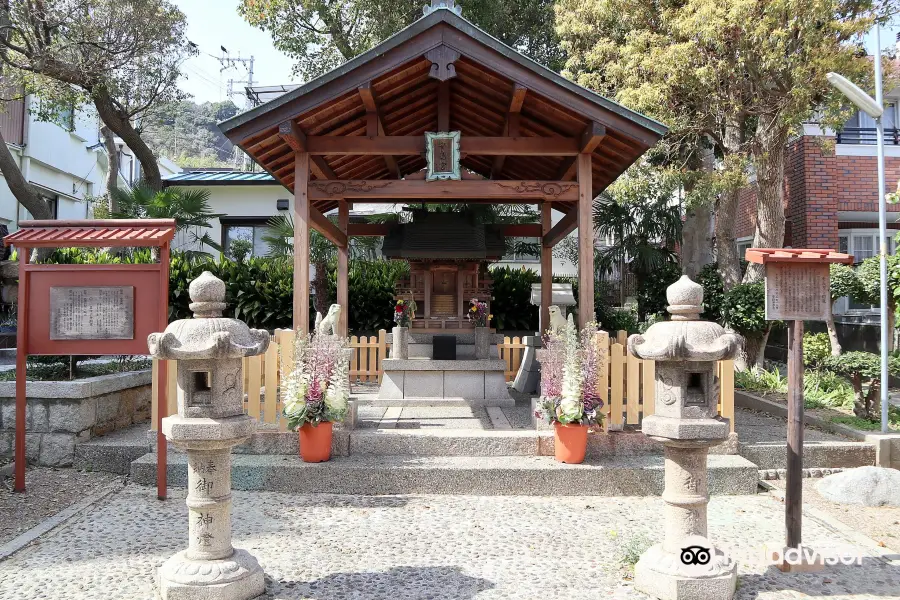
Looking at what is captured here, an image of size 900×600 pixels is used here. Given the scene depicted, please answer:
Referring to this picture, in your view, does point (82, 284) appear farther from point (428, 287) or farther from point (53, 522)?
point (428, 287)

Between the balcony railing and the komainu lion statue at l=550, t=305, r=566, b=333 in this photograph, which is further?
the balcony railing

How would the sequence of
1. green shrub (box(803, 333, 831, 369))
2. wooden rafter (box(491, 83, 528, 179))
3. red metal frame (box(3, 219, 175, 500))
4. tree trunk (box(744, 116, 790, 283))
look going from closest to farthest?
red metal frame (box(3, 219, 175, 500)), wooden rafter (box(491, 83, 528, 179)), tree trunk (box(744, 116, 790, 283)), green shrub (box(803, 333, 831, 369))

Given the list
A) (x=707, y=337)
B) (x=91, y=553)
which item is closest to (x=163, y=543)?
(x=91, y=553)

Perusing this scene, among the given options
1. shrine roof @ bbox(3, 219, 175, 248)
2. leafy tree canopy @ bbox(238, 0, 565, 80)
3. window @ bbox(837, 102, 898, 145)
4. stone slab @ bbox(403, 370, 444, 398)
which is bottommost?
stone slab @ bbox(403, 370, 444, 398)

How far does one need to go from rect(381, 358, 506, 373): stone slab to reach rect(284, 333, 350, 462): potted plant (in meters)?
2.60

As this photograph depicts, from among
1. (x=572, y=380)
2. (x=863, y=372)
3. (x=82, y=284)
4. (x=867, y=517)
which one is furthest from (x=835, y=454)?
(x=82, y=284)

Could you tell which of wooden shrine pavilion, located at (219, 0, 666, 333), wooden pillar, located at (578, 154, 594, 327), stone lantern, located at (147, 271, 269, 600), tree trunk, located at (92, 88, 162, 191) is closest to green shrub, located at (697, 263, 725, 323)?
wooden shrine pavilion, located at (219, 0, 666, 333)

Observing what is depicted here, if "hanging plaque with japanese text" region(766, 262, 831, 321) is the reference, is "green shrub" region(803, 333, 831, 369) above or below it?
below

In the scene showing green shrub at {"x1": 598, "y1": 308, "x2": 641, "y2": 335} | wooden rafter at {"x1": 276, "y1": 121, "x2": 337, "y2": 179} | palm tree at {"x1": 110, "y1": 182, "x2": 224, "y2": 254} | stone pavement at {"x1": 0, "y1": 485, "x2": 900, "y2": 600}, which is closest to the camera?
stone pavement at {"x1": 0, "y1": 485, "x2": 900, "y2": 600}

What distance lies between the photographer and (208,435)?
3.54 m

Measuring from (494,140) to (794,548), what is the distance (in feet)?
16.2

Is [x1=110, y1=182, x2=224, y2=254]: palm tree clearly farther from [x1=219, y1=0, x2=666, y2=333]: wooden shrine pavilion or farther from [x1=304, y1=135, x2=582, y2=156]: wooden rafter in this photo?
[x1=304, y1=135, x2=582, y2=156]: wooden rafter

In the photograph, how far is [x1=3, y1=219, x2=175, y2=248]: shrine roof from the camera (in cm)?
550

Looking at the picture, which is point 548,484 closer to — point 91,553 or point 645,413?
point 645,413
